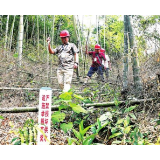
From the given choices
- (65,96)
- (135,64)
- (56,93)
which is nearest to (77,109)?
(65,96)

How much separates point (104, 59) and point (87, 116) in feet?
9.52

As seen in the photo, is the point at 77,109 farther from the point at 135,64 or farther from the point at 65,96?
the point at 135,64

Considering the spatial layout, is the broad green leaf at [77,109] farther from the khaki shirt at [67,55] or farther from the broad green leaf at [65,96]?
the khaki shirt at [67,55]

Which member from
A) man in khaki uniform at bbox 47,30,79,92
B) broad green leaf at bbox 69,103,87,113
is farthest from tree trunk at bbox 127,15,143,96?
broad green leaf at bbox 69,103,87,113

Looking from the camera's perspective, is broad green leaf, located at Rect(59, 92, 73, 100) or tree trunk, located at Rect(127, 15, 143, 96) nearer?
broad green leaf, located at Rect(59, 92, 73, 100)

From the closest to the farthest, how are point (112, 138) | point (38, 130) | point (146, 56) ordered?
1. point (38, 130)
2. point (112, 138)
3. point (146, 56)

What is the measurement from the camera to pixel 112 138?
253 cm

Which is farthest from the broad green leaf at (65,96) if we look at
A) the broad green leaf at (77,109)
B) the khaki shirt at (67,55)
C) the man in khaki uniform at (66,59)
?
the khaki shirt at (67,55)

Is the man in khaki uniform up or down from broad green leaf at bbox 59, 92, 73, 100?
up

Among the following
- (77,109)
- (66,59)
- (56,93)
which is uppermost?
(66,59)

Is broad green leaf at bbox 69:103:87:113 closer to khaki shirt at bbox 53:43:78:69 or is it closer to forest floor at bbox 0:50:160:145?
forest floor at bbox 0:50:160:145
